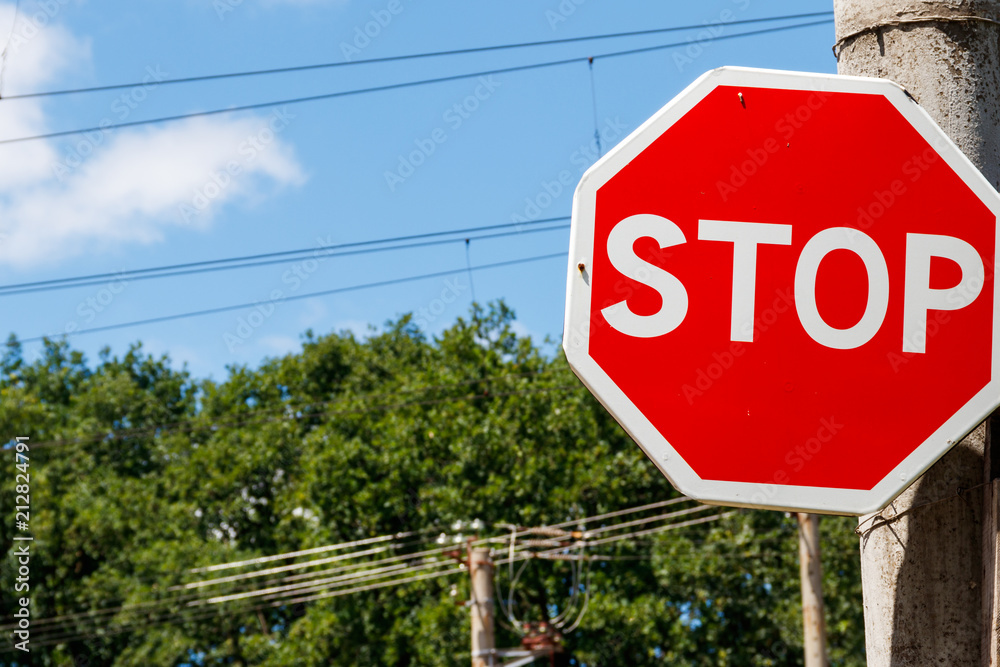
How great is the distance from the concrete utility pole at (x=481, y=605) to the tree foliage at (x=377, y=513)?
343cm

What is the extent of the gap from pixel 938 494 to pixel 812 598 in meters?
11.9

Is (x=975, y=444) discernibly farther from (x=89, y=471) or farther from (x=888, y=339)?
(x=89, y=471)

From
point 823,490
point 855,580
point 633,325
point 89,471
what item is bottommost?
point 823,490

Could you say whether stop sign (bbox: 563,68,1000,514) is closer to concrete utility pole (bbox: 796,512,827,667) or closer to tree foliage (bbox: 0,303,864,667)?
concrete utility pole (bbox: 796,512,827,667)

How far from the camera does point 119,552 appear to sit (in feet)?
96.9

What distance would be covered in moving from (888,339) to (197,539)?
93.3ft

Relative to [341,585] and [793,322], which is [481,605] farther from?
[793,322]

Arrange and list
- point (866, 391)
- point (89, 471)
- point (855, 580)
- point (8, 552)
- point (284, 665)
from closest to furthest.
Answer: point (866, 391) < point (855, 580) < point (284, 665) < point (8, 552) < point (89, 471)

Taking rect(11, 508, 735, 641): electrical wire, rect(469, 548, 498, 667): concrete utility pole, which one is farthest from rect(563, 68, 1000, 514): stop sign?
rect(11, 508, 735, 641): electrical wire

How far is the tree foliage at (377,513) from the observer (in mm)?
22125

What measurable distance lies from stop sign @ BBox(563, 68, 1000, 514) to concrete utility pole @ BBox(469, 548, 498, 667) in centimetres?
1390

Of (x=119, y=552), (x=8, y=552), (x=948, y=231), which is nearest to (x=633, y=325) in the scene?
(x=948, y=231)

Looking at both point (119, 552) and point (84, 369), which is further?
point (84, 369)

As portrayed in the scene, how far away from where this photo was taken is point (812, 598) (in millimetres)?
12680
